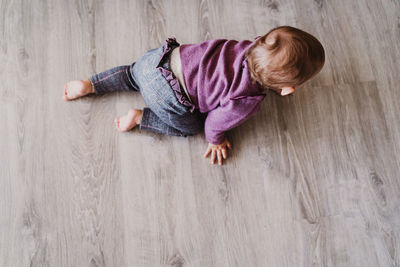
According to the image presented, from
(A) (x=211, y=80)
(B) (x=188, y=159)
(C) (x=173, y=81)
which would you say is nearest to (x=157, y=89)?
(C) (x=173, y=81)

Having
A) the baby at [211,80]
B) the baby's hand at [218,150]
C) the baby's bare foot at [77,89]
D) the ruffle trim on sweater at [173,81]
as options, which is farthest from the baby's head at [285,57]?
the baby's bare foot at [77,89]

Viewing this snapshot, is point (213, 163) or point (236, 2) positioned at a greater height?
point (236, 2)

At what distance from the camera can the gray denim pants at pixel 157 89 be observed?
80cm

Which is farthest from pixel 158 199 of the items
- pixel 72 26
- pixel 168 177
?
pixel 72 26

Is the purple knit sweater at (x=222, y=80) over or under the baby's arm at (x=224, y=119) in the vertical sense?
over

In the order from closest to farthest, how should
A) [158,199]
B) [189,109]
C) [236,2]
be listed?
[189,109] < [158,199] < [236,2]

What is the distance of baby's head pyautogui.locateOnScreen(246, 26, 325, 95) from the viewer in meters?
0.63

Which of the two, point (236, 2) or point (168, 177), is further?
point (236, 2)

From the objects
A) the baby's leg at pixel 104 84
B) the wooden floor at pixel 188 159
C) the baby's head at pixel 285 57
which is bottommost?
the wooden floor at pixel 188 159

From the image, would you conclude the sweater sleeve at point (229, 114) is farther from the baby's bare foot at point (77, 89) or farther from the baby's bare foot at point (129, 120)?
the baby's bare foot at point (77, 89)

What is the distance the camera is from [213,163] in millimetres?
963

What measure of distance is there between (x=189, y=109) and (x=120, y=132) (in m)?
0.28

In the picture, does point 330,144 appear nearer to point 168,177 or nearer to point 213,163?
point 213,163

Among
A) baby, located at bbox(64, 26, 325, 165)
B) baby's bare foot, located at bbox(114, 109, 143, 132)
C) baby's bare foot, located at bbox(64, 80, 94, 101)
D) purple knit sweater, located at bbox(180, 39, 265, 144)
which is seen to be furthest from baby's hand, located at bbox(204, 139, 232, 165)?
baby's bare foot, located at bbox(64, 80, 94, 101)
